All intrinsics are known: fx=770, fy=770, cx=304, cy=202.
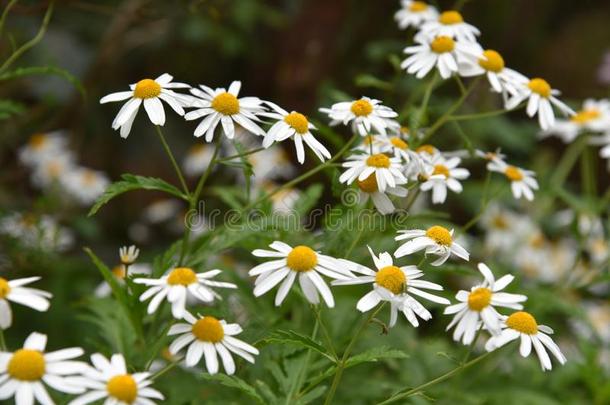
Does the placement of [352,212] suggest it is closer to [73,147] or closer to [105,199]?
[105,199]

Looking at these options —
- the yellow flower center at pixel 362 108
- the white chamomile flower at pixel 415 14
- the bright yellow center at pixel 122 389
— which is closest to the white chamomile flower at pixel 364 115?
the yellow flower center at pixel 362 108

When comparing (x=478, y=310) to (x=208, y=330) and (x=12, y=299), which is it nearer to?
(x=208, y=330)

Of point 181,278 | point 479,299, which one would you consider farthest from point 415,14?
point 181,278

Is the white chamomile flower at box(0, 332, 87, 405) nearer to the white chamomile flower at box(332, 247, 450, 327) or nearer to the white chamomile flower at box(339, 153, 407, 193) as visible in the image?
the white chamomile flower at box(332, 247, 450, 327)

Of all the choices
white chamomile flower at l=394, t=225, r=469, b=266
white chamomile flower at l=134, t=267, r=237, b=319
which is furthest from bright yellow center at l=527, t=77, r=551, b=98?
white chamomile flower at l=134, t=267, r=237, b=319

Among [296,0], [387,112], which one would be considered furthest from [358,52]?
[387,112]

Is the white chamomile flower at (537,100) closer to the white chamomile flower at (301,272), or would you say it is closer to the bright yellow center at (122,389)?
the white chamomile flower at (301,272)

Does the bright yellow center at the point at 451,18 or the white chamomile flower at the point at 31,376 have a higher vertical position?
the bright yellow center at the point at 451,18

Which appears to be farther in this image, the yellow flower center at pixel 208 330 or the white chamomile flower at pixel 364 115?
the white chamomile flower at pixel 364 115
